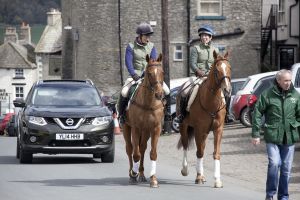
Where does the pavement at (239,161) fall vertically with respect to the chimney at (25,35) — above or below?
below

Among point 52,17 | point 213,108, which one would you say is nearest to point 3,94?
point 52,17

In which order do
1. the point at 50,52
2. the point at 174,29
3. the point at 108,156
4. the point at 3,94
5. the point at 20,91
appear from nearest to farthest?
1. the point at 108,156
2. the point at 174,29
3. the point at 50,52
4. the point at 3,94
5. the point at 20,91

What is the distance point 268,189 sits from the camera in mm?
12609

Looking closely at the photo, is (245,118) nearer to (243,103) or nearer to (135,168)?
(243,103)

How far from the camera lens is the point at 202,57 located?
16.4 m

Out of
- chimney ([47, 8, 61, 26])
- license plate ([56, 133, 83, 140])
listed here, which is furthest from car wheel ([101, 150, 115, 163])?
chimney ([47, 8, 61, 26])

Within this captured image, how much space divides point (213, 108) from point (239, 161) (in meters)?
5.82

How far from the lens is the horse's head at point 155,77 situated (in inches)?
591

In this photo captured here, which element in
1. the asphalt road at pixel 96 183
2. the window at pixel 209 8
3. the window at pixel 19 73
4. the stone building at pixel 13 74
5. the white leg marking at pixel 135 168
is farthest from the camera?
the window at pixel 19 73

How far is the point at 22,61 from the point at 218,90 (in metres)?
83.5

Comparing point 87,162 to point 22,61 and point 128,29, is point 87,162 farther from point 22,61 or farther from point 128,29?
point 22,61

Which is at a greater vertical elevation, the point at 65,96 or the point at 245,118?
the point at 65,96

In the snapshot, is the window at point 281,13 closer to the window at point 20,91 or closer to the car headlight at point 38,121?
the car headlight at point 38,121

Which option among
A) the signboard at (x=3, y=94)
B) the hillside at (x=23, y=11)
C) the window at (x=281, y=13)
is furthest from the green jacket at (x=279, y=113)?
the hillside at (x=23, y=11)
